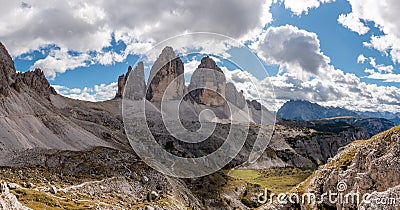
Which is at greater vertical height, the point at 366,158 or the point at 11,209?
the point at 366,158

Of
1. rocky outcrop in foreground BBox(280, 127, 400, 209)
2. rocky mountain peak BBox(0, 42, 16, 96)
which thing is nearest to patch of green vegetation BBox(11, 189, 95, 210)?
rocky outcrop in foreground BBox(280, 127, 400, 209)

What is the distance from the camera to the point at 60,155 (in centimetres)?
11531

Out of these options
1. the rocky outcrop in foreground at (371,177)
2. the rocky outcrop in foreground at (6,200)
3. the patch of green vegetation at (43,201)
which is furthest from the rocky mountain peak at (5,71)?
the rocky outcrop in foreground at (371,177)

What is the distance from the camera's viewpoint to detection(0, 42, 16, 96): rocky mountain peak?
148m

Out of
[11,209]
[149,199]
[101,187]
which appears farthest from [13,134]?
[11,209]

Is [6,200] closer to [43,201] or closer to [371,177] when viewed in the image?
[43,201]

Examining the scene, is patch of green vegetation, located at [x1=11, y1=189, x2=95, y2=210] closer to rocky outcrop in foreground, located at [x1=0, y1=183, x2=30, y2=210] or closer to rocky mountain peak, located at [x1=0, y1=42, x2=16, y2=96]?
rocky outcrop in foreground, located at [x1=0, y1=183, x2=30, y2=210]

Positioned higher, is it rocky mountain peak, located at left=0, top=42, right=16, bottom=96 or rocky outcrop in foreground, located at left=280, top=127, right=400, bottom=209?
rocky mountain peak, located at left=0, top=42, right=16, bottom=96

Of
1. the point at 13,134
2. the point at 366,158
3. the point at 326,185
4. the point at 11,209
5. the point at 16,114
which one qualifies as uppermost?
the point at 16,114

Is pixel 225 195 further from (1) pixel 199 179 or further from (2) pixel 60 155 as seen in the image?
(2) pixel 60 155

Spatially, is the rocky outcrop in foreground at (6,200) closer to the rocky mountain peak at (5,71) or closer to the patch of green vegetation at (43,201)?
the patch of green vegetation at (43,201)

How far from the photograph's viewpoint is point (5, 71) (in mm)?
159000

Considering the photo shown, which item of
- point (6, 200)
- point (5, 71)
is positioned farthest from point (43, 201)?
point (5, 71)

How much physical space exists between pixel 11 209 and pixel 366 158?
42.0 metres
